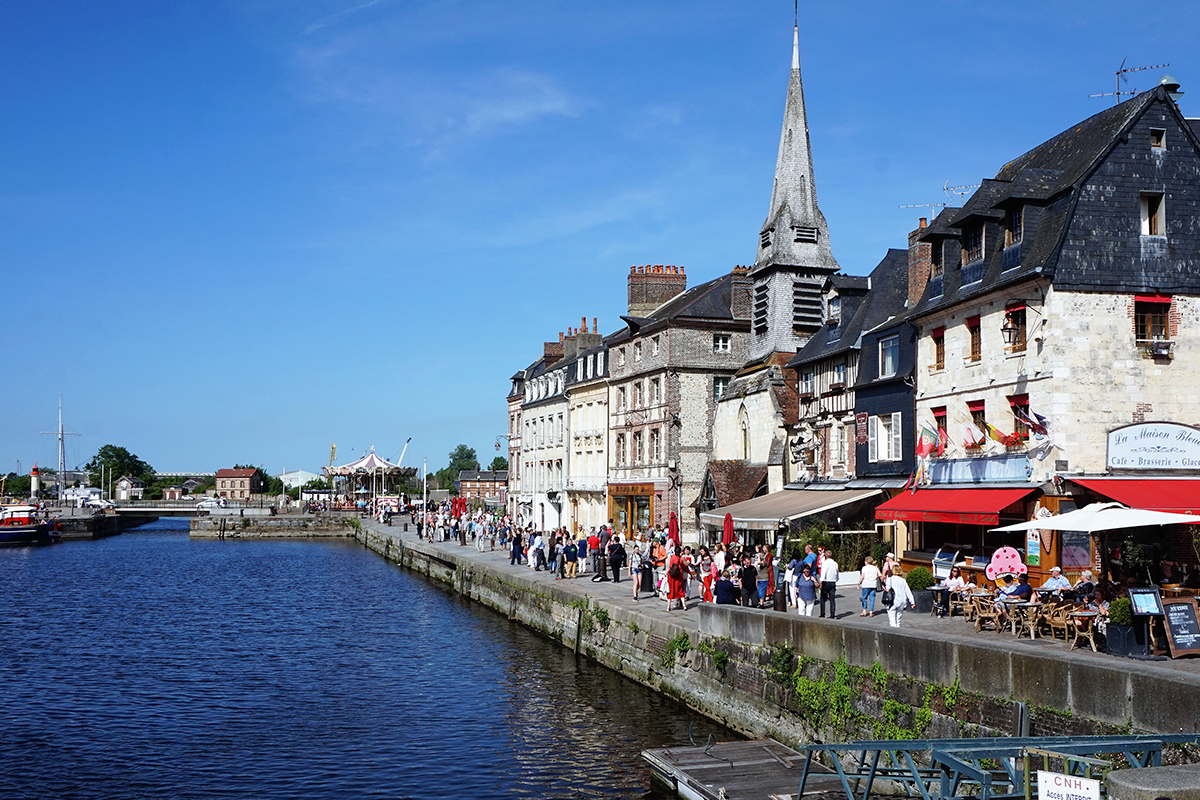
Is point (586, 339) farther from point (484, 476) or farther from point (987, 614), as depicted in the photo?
point (484, 476)

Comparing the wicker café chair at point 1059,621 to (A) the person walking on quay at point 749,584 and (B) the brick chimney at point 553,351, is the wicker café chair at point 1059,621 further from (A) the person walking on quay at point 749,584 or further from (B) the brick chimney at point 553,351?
(B) the brick chimney at point 553,351

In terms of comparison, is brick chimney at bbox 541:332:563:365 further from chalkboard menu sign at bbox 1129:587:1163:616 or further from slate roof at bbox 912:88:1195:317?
chalkboard menu sign at bbox 1129:587:1163:616

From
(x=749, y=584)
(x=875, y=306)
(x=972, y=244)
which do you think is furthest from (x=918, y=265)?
(x=749, y=584)

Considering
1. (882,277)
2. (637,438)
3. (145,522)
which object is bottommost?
(145,522)

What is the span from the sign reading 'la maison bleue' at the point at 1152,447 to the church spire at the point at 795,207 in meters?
20.6

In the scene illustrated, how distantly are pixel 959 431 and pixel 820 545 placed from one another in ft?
Answer: 15.5

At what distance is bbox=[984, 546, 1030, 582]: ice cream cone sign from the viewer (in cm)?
1836

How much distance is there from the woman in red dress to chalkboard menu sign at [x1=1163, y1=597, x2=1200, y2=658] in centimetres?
1122

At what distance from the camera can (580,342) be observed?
2421 inches

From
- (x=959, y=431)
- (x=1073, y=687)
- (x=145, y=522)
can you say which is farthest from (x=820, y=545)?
(x=145, y=522)

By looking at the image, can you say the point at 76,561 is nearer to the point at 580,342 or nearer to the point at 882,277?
the point at 580,342

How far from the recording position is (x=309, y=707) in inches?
786

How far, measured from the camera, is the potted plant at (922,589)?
62.4 feet

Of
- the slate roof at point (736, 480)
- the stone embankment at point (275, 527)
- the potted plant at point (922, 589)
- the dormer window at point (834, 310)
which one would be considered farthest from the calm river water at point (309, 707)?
the stone embankment at point (275, 527)
